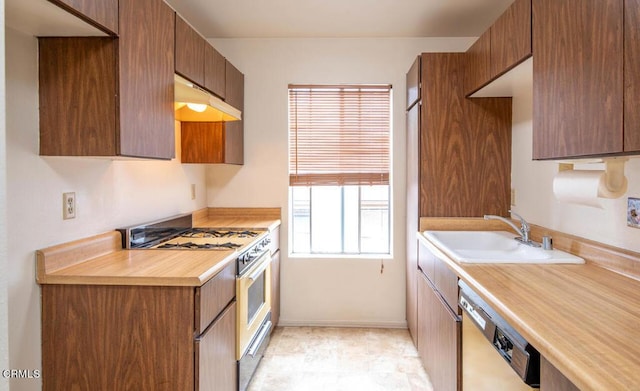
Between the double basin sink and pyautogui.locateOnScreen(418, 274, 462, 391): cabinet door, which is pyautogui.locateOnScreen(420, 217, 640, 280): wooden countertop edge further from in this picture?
pyautogui.locateOnScreen(418, 274, 462, 391): cabinet door

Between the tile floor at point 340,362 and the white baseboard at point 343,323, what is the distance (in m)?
0.05

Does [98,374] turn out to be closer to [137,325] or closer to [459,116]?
[137,325]

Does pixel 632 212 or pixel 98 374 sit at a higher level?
pixel 632 212

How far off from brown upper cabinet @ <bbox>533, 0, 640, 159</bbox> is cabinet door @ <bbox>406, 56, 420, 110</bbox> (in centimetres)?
109

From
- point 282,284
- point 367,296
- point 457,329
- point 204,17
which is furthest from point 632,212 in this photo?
point 204,17

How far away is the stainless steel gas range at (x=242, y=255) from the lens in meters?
2.04

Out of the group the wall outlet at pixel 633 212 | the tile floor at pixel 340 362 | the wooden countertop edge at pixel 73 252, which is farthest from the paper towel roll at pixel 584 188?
the wooden countertop edge at pixel 73 252

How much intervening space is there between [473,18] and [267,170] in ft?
6.55

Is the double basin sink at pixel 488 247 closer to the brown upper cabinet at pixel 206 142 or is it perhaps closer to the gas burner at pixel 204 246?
the gas burner at pixel 204 246

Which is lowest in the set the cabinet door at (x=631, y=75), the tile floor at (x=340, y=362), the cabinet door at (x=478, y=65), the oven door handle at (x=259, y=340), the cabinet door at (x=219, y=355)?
the tile floor at (x=340, y=362)

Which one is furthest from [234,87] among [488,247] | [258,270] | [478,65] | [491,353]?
[491,353]

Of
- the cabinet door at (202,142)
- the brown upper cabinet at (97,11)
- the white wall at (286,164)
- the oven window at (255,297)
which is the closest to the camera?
the brown upper cabinet at (97,11)

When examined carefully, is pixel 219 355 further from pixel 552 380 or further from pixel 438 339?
pixel 552 380

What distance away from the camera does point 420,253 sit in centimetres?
266
